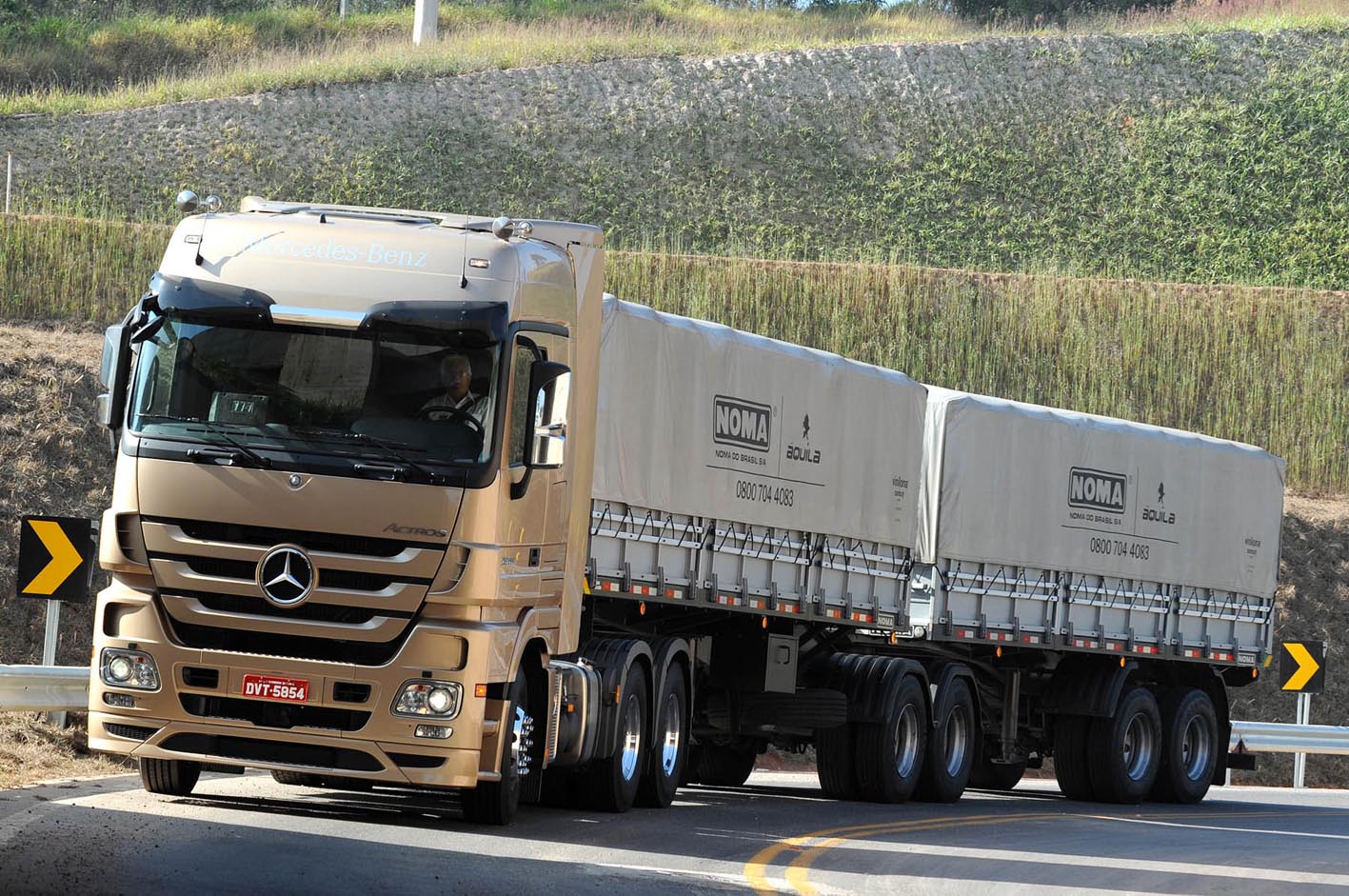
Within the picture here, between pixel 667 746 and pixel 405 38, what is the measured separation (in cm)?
6289

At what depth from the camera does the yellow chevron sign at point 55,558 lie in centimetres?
1525

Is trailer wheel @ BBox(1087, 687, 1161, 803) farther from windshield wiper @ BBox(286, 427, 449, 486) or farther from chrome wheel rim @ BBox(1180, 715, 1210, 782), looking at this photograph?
windshield wiper @ BBox(286, 427, 449, 486)

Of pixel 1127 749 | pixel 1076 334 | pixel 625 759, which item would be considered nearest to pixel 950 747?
pixel 1127 749

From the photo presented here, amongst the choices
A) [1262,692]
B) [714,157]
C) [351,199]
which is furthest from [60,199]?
[1262,692]

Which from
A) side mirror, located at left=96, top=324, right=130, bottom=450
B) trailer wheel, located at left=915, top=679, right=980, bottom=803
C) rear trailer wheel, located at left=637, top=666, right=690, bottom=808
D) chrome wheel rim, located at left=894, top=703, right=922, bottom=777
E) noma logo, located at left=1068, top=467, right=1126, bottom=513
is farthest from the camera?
noma logo, located at left=1068, top=467, right=1126, bottom=513

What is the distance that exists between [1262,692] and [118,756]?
22.2 m

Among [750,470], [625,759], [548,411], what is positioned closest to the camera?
[548,411]

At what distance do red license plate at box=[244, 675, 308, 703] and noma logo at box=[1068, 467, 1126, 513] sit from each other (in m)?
11.8

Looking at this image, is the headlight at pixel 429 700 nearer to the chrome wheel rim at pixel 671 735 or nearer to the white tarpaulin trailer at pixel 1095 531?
the chrome wheel rim at pixel 671 735

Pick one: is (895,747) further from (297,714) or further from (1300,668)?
(1300,668)

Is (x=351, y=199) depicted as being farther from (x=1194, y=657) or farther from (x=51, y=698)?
(x=51, y=698)

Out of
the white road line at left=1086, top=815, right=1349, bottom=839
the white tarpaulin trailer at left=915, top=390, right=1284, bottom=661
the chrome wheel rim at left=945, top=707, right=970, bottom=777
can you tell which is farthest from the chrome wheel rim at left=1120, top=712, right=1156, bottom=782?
the white road line at left=1086, top=815, right=1349, bottom=839

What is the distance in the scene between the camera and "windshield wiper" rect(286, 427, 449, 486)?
448 inches

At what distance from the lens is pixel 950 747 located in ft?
65.1
